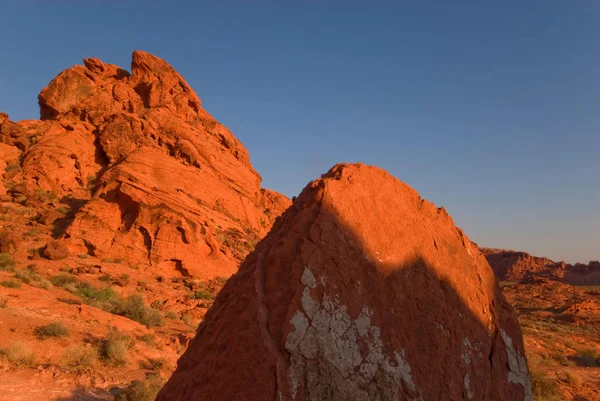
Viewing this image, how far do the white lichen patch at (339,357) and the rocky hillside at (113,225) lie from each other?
528 cm

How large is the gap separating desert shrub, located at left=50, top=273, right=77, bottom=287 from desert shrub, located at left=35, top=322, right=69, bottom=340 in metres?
6.22

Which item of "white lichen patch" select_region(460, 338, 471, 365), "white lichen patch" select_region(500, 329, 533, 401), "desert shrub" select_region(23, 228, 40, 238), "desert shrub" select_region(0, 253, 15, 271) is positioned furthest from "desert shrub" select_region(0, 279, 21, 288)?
"white lichen patch" select_region(500, 329, 533, 401)

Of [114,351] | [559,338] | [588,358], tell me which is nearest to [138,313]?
[114,351]

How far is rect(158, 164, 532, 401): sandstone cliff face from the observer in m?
2.70

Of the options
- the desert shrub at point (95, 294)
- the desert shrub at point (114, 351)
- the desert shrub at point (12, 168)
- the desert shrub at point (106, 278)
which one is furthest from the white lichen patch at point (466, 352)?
the desert shrub at point (12, 168)

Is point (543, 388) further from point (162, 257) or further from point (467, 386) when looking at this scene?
point (162, 257)

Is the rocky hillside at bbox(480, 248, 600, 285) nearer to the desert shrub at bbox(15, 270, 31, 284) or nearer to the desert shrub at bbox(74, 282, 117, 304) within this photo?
the desert shrub at bbox(74, 282, 117, 304)

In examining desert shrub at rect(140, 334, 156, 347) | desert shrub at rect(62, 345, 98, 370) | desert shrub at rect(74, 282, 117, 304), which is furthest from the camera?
desert shrub at rect(74, 282, 117, 304)

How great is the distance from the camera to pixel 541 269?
79188 mm

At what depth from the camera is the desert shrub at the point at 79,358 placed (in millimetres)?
7773

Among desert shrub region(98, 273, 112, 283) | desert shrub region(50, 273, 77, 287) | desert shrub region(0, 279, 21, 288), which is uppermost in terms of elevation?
desert shrub region(98, 273, 112, 283)

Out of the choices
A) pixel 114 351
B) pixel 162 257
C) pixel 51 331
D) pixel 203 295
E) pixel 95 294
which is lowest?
pixel 114 351

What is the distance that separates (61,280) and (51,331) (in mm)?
6809

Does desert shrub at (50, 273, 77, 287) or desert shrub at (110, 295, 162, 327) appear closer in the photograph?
desert shrub at (110, 295, 162, 327)
